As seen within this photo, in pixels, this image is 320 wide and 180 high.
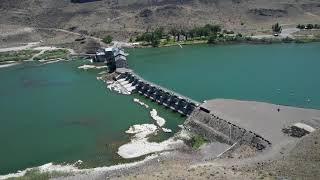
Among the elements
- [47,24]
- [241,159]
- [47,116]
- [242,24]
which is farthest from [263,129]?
[47,24]

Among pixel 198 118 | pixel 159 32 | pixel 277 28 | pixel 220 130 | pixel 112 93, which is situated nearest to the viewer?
pixel 220 130

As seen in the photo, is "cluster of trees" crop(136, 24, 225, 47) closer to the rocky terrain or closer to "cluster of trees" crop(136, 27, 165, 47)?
"cluster of trees" crop(136, 27, 165, 47)

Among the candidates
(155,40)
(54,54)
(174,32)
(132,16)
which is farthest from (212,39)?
(54,54)

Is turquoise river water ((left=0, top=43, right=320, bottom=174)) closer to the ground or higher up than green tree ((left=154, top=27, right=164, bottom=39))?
closer to the ground

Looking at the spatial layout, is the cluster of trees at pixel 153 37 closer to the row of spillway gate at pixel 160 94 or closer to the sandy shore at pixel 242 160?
the row of spillway gate at pixel 160 94

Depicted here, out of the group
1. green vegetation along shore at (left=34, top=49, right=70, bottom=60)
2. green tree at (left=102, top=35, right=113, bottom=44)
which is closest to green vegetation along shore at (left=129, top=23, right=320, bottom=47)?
green tree at (left=102, top=35, right=113, bottom=44)

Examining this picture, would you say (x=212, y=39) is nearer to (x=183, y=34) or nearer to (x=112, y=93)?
(x=183, y=34)
